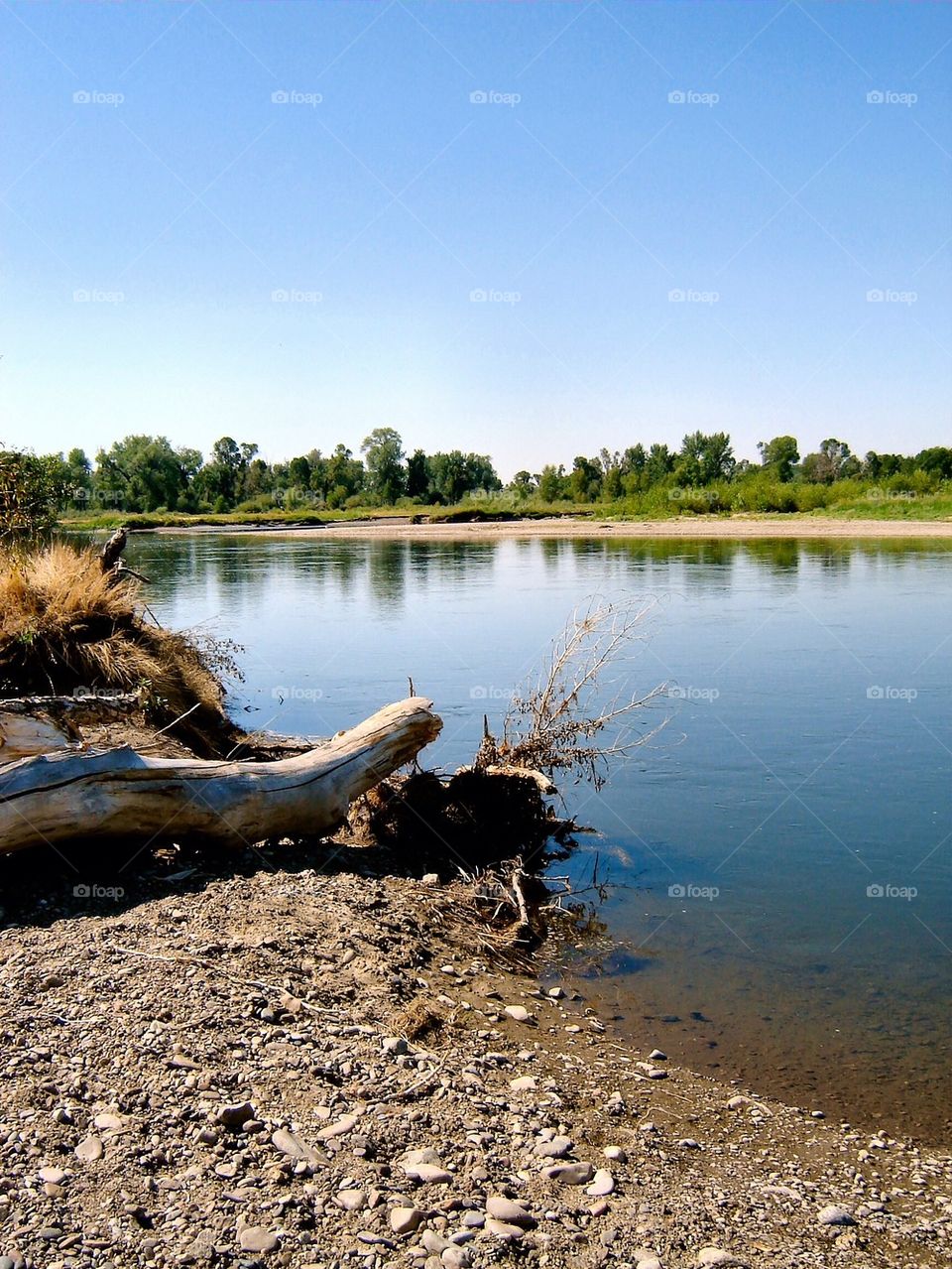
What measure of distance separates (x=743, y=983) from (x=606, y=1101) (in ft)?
6.67

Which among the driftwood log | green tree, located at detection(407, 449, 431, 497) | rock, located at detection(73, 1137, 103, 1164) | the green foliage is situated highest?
green tree, located at detection(407, 449, 431, 497)

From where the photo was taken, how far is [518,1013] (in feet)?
20.5

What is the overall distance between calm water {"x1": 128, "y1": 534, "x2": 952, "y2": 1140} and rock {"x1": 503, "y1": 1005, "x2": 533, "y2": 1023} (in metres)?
0.66

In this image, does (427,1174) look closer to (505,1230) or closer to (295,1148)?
(505,1230)

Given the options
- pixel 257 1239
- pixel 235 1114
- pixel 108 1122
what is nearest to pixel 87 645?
pixel 108 1122

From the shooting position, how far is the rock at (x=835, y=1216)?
434 centimetres

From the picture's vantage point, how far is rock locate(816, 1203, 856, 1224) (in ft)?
14.3

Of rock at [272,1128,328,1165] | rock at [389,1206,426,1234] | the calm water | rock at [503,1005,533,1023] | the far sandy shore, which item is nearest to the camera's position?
rock at [389,1206,426,1234]

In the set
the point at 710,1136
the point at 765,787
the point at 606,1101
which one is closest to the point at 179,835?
the point at 606,1101

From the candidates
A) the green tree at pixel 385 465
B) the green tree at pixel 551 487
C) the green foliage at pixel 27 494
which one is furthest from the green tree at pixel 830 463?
the green foliage at pixel 27 494

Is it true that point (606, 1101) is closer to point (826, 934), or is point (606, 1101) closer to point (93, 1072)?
point (93, 1072)

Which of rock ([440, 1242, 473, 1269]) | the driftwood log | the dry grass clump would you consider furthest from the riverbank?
the dry grass clump

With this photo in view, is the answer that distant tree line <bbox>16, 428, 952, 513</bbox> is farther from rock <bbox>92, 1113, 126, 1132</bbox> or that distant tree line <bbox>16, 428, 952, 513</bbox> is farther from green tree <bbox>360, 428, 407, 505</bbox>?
rock <bbox>92, 1113, 126, 1132</bbox>

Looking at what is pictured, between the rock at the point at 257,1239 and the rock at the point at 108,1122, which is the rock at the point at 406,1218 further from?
the rock at the point at 108,1122
